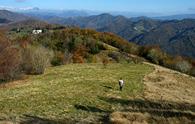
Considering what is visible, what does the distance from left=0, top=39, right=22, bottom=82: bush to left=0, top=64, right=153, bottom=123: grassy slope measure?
164 cm

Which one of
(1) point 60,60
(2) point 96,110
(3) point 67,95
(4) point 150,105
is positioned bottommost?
(1) point 60,60

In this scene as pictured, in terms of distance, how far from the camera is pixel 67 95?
2969cm

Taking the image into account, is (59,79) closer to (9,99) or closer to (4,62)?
(4,62)

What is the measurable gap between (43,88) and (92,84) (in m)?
5.53

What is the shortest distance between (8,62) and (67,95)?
324 inches

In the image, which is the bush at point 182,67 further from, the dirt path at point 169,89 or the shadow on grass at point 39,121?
the shadow on grass at point 39,121

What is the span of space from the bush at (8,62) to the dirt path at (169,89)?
13.0 meters

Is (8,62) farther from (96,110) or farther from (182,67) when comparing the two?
(182,67)

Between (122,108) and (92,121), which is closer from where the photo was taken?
(92,121)

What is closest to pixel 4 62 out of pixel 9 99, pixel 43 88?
pixel 43 88

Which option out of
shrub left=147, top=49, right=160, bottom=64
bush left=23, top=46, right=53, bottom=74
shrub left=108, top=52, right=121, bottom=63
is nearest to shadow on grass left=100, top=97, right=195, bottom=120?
bush left=23, top=46, right=53, bottom=74

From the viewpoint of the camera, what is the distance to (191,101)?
33.2m

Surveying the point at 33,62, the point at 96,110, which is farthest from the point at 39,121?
the point at 33,62

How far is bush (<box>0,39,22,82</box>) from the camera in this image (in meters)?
34.0
